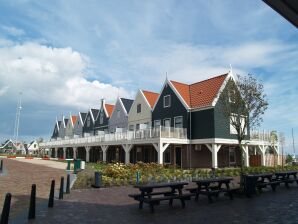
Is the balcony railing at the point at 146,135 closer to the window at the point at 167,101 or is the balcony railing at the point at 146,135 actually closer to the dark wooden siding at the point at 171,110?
the dark wooden siding at the point at 171,110

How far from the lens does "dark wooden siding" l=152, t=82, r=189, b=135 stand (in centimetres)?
2941

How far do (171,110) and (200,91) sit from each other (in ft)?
11.5

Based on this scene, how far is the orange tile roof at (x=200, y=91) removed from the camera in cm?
2823

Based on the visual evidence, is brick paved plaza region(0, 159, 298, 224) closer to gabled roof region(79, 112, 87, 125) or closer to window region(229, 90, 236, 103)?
window region(229, 90, 236, 103)

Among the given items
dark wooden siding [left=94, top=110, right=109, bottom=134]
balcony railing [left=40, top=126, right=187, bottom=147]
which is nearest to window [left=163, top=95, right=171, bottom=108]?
balcony railing [left=40, top=126, right=187, bottom=147]

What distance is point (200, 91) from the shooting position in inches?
1193

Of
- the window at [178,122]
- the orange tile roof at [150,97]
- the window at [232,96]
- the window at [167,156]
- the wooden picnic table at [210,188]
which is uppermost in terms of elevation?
the orange tile roof at [150,97]

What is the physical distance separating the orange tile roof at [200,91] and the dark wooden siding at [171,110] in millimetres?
731

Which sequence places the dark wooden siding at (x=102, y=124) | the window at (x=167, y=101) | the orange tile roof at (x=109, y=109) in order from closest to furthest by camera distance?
the window at (x=167, y=101) < the dark wooden siding at (x=102, y=124) < the orange tile roof at (x=109, y=109)

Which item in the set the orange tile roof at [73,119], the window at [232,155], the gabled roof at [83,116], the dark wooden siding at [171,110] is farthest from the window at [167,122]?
the orange tile roof at [73,119]

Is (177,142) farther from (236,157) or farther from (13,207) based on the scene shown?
(13,207)

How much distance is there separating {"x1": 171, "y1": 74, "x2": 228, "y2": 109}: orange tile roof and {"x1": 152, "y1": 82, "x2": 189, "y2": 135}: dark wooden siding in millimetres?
731

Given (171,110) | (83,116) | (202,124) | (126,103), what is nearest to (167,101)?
(171,110)

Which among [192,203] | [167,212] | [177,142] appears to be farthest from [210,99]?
[167,212]
